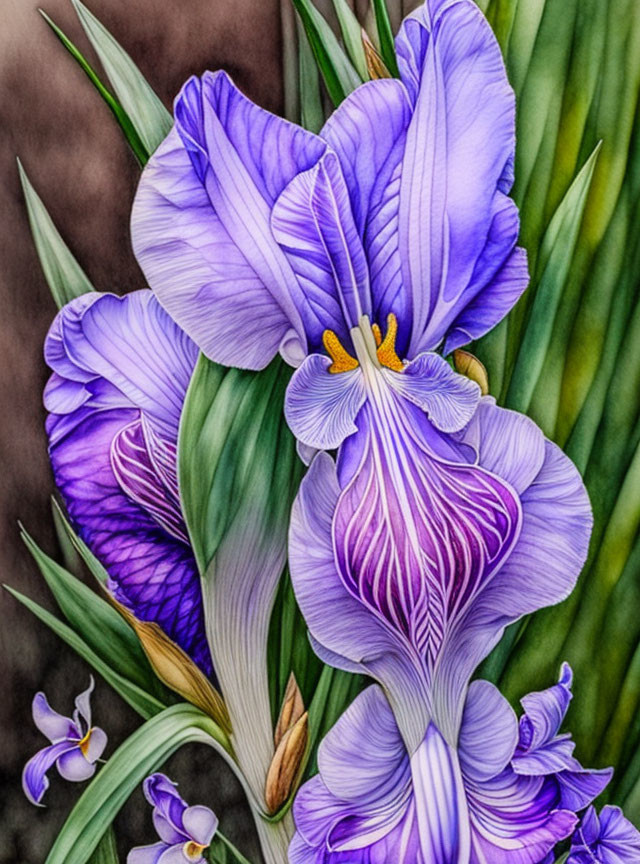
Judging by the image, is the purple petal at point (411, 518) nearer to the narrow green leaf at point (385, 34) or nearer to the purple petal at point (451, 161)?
the purple petal at point (451, 161)

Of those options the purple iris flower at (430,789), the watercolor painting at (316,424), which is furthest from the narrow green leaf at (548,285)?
the purple iris flower at (430,789)

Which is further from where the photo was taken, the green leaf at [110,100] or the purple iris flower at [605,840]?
the purple iris flower at [605,840]

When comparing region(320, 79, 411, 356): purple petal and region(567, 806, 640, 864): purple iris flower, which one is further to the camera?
region(567, 806, 640, 864): purple iris flower

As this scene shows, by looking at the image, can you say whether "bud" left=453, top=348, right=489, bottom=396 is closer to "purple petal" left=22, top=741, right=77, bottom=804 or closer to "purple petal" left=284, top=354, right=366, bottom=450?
"purple petal" left=284, top=354, right=366, bottom=450

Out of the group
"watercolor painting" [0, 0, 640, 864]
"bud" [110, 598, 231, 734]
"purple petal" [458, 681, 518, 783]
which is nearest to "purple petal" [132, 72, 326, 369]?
"watercolor painting" [0, 0, 640, 864]

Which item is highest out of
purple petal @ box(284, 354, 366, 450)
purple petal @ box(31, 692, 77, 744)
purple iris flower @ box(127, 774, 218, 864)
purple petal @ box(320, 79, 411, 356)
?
purple petal @ box(320, 79, 411, 356)
